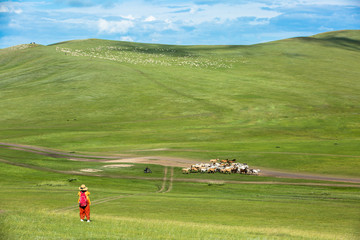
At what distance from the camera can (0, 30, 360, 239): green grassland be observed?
27750mm

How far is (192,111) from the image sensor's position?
440 feet

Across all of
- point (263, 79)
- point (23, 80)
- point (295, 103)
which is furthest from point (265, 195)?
point (23, 80)

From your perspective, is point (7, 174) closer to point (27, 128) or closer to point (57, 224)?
point (57, 224)

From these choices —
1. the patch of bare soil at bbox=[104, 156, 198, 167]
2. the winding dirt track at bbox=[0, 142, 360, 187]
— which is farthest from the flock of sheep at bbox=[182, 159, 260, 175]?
the patch of bare soil at bbox=[104, 156, 198, 167]

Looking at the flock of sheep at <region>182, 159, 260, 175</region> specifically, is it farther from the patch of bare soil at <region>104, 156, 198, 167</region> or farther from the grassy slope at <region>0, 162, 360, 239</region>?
the grassy slope at <region>0, 162, 360, 239</region>

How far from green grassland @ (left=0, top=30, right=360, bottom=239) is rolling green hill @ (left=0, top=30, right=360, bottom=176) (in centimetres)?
40

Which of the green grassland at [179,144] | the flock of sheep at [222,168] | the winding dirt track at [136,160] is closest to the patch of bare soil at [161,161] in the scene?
the winding dirt track at [136,160]

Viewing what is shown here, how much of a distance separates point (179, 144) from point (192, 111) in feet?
159

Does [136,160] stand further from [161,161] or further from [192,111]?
[192,111]

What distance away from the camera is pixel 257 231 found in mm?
25266

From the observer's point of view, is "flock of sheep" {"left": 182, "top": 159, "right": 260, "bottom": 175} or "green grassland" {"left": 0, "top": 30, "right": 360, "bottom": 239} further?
"flock of sheep" {"left": 182, "top": 159, "right": 260, "bottom": 175}

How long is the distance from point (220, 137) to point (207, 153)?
26116 mm

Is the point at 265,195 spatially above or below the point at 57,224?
below

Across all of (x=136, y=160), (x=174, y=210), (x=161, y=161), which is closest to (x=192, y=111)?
(x=136, y=160)
